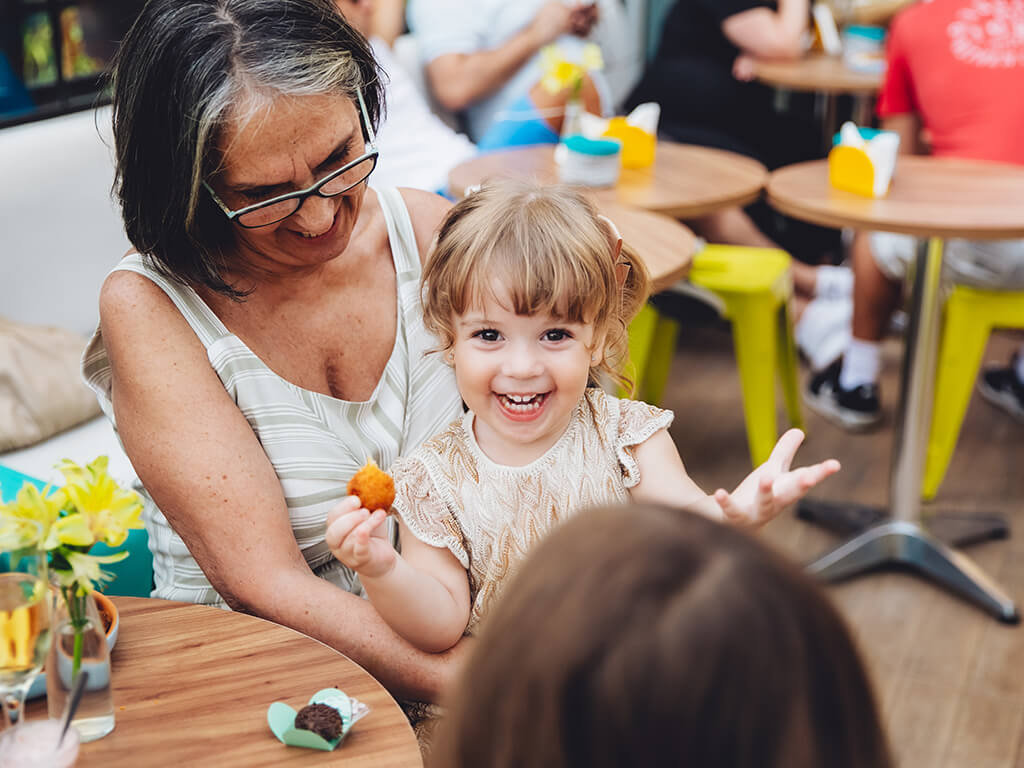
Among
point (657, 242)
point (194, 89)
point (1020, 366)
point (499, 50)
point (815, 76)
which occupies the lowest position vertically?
point (1020, 366)

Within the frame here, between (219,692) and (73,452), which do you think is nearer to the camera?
(219,692)

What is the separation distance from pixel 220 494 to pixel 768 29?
13.4 feet

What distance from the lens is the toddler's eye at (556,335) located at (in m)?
1.30

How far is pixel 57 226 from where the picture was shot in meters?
2.94

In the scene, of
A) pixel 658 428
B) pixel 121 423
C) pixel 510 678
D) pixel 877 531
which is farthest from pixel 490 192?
pixel 877 531

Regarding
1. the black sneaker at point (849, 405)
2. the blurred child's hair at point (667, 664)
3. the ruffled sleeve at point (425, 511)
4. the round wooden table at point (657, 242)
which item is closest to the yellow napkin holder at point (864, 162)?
the round wooden table at point (657, 242)

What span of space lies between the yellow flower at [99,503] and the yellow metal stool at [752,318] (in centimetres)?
250

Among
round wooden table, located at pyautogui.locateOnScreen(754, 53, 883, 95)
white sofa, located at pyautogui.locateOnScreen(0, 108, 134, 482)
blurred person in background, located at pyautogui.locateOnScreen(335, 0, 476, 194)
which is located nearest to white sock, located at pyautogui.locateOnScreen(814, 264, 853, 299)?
round wooden table, located at pyautogui.locateOnScreen(754, 53, 883, 95)

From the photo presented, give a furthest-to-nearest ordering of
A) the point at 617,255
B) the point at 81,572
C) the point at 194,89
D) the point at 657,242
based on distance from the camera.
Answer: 1. the point at 657,242
2. the point at 617,255
3. the point at 194,89
4. the point at 81,572

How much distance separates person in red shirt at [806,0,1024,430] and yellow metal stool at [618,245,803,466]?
0.34 m

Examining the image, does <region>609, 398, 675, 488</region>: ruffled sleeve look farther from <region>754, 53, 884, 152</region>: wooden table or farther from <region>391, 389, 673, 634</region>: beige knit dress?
<region>754, 53, 884, 152</region>: wooden table

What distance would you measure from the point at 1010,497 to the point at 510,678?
129 inches

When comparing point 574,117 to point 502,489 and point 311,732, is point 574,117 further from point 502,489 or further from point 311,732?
point 311,732

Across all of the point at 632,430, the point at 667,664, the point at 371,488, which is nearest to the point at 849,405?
the point at 632,430
